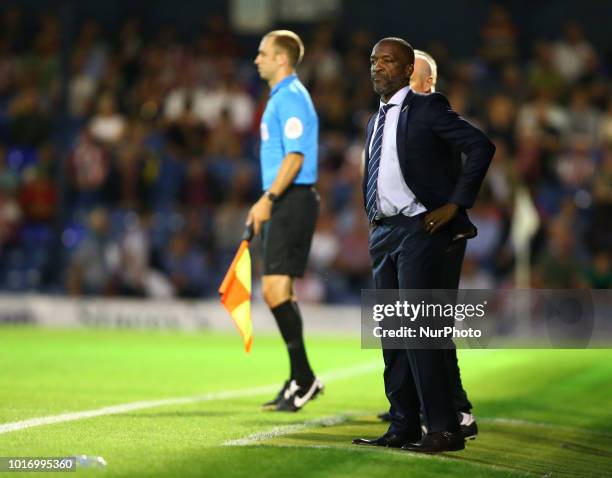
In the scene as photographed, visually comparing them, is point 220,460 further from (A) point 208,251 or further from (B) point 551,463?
(A) point 208,251

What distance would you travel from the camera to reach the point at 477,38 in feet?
82.0

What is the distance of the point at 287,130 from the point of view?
8969 mm

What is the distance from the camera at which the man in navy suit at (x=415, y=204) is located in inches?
257

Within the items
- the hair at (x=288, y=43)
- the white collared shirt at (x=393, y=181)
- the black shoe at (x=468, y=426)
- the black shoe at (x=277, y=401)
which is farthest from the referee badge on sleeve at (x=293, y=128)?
the black shoe at (x=468, y=426)

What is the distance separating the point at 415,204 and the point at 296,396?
8.23ft

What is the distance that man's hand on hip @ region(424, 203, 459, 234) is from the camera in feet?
Result: 21.2

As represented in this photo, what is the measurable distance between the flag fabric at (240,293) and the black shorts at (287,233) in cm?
33

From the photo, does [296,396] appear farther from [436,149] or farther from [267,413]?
[436,149]

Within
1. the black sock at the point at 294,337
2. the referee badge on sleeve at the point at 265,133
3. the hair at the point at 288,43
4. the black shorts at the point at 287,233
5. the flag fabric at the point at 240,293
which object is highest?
the hair at the point at 288,43

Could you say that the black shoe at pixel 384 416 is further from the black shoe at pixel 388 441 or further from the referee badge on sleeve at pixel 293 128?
the referee badge on sleeve at pixel 293 128

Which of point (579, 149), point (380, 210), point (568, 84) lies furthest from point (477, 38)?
point (380, 210)

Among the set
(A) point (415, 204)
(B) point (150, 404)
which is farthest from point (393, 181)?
(B) point (150, 404)

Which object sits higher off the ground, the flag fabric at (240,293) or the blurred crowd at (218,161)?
the blurred crowd at (218,161)

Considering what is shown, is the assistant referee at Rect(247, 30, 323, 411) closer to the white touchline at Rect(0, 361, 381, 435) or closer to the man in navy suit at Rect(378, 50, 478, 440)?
the white touchline at Rect(0, 361, 381, 435)
